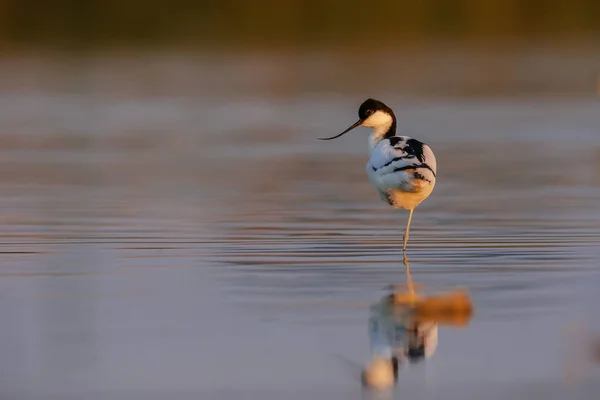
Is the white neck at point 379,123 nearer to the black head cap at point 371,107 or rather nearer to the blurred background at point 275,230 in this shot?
the black head cap at point 371,107

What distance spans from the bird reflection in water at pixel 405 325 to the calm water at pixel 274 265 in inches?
3.3

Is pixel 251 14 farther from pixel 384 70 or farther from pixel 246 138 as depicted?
pixel 246 138

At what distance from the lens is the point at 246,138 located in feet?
75.5

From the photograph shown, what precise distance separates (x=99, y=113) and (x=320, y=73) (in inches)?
389

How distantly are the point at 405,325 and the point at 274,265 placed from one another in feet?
8.06

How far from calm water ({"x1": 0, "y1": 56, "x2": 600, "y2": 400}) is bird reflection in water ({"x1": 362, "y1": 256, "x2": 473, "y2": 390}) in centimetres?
8

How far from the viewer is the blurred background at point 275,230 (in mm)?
7738

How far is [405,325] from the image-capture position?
8547 mm

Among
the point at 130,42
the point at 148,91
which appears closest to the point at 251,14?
the point at 130,42

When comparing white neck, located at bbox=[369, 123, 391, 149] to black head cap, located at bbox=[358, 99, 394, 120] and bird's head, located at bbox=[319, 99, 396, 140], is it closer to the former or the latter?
bird's head, located at bbox=[319, 99, 396, 140]

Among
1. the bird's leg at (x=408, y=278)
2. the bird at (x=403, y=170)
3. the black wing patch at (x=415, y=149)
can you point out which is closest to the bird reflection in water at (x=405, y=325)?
the bird's leg at (x=408, y=278)

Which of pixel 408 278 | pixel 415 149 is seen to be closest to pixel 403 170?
pixel 415 149

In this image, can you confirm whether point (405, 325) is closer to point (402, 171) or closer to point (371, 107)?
point (402, 171)

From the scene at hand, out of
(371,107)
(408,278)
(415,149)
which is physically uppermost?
(371,107)
